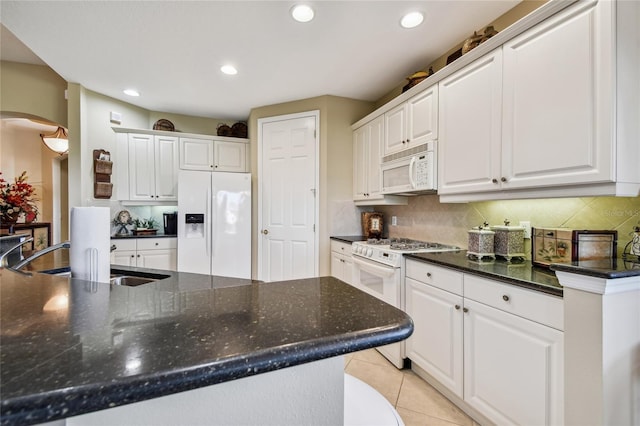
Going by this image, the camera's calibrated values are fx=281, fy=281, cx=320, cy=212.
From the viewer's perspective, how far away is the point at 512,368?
1390mm

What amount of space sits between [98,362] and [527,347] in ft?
5.40

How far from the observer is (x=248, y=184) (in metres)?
3.58

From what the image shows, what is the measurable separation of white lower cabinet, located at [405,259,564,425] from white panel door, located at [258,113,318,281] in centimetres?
165

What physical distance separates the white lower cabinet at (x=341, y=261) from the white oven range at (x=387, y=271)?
8.8 inches

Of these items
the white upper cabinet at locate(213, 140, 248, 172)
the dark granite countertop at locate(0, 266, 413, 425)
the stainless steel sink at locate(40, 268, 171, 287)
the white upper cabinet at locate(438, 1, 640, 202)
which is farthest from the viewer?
the white upper cabinet at locate(213, 140, 248, 172)

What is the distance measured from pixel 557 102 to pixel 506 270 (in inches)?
35.0

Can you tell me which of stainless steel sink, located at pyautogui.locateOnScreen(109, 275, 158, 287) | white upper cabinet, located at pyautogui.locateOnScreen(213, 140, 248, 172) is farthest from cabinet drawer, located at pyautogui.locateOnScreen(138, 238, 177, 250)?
stainless steel sink, located at pyautogui.locateOnScreen(109, 275, 158, 287)

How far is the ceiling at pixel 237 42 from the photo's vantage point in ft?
6.45

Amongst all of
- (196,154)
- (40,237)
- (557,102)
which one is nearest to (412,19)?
(557,102)

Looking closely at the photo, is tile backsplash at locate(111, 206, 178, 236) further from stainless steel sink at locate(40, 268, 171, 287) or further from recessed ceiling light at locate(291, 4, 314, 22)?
recessed ceiling light at locate(291, 4, 314, 22)

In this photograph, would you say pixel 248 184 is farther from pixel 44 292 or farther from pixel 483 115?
pixel 44 292

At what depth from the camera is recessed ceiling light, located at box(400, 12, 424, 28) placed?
201 cm

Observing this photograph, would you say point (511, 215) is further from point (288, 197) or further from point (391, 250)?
point (288, 197)

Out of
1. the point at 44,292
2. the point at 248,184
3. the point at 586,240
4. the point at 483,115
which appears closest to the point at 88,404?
the point at 44,292
